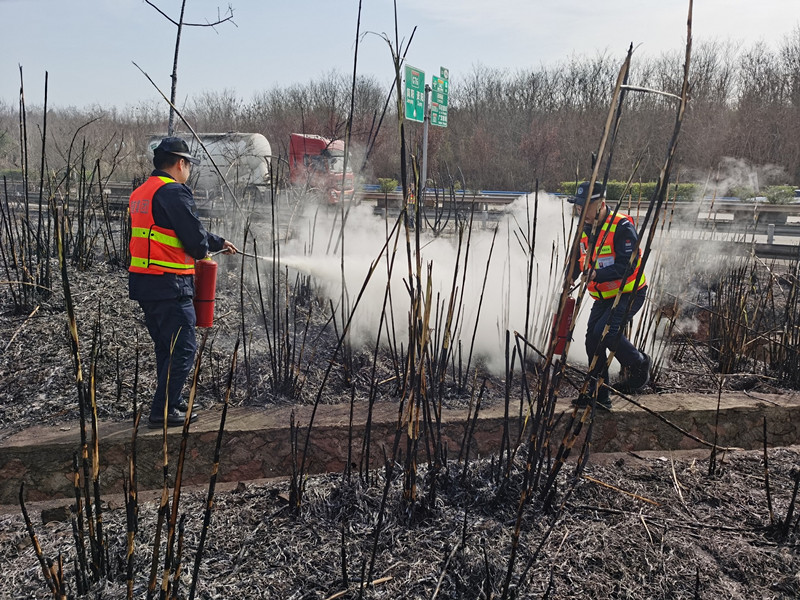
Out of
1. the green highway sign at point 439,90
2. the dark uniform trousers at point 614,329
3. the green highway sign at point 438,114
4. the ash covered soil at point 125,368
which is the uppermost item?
the green highway sign at point 439,90

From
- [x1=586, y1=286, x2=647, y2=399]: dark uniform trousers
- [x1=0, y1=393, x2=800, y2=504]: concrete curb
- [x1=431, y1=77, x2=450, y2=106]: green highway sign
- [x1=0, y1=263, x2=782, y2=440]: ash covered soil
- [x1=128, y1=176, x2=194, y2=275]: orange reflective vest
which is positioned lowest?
[x1=0, y1=393, x2=800, y2=504]: concrete curb

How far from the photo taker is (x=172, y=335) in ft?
12.5

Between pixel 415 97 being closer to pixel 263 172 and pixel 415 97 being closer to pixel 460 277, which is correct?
pixel 263 172

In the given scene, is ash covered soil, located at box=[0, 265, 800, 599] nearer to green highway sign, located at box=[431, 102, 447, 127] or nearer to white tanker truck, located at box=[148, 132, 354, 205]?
white tanker truck, located at box=[148, 132, 354, 205]

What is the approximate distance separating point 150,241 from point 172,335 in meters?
0.63

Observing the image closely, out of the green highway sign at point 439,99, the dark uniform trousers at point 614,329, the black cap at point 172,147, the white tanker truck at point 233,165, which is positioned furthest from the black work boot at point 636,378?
the green highway sign at point 439,99

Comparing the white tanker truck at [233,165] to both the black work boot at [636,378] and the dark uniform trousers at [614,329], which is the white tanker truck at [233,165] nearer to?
the dark uniform trousers at [614,329]

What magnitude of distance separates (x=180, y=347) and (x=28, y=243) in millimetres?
2739

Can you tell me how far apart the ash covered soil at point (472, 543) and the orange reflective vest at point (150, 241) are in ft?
5.02

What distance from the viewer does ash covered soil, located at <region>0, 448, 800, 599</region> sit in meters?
2.15

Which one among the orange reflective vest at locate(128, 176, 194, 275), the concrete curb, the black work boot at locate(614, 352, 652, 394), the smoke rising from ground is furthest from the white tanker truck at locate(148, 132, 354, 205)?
the black work boot at locate(614, 352, 652, 394)

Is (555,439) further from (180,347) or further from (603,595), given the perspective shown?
(180,347)

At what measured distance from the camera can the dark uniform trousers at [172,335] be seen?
3.80 metres

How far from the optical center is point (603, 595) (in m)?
2.10
